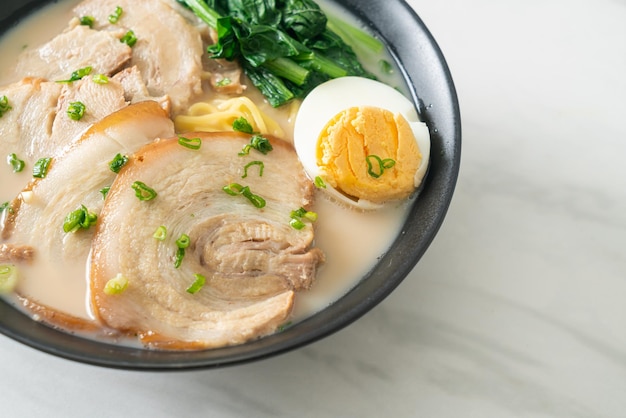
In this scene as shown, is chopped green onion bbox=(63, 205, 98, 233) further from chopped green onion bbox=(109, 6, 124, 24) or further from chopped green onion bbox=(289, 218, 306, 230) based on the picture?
chopped green onion bbox=(109, 6, 124, 24)

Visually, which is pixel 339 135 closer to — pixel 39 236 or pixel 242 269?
pixel 242 269

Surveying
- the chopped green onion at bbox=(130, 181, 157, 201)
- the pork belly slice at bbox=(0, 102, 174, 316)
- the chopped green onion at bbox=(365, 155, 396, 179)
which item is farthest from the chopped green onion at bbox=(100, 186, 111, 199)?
the chopped green onion at bbox=(365, 155, 396, 179)

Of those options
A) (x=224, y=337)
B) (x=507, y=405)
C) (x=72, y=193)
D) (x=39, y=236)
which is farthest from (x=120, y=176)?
(x=507, y=405)

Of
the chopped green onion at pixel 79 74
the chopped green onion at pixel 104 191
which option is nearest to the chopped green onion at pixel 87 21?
the chopped green onion at pixel 79 74

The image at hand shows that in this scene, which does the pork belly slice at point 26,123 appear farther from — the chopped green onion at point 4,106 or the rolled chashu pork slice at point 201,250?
the rolled chashu pork slice at point 201,250

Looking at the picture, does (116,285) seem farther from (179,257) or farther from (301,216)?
(301,216)

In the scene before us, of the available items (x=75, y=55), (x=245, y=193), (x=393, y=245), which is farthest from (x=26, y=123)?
(x=393, y=245)
